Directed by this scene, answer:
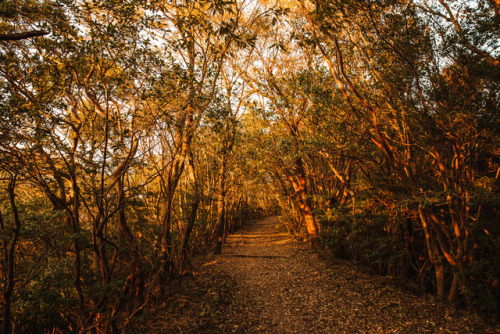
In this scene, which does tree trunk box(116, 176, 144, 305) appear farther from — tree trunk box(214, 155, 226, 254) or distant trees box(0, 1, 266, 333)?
tree trunk box(214, 155, 226, 254)

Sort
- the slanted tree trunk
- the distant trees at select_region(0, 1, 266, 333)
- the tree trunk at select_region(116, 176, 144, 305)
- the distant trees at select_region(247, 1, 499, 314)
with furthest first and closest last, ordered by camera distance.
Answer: the slanted tree trunk → the tree trunk at select_region(116, 176, 144, 305) → the distant trees at select_region(247, 1, 499, 314) → the distant trees at select_region(0, 1, 266, 333)

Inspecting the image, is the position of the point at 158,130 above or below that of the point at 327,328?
above

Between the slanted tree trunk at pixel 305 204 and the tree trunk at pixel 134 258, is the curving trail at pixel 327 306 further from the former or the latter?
the slanted tree trunk at pixel 305 204

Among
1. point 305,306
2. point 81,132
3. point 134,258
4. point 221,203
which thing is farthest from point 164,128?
point 221,203

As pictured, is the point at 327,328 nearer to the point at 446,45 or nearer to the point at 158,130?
the point at 158,130

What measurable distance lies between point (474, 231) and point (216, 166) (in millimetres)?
10073

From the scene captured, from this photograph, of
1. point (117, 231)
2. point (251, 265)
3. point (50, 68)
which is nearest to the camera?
point (50, 68)

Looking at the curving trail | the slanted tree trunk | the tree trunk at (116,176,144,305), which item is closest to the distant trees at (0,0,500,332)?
the tree trunk at (116,176,144,305)

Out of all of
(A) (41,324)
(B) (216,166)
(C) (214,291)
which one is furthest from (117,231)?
(B) (216,166)

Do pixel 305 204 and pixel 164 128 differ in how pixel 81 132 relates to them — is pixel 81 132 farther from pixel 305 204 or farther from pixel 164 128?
pixel 305 204

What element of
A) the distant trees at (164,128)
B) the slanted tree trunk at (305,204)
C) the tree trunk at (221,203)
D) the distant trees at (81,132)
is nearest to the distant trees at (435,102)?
the distant trees at (164,128)

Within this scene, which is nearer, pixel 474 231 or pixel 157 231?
pixel 474 231

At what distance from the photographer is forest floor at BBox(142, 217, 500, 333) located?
5.25 m

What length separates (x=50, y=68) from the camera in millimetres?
4391
